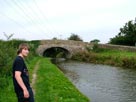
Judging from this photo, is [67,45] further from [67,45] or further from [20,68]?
[20,68]

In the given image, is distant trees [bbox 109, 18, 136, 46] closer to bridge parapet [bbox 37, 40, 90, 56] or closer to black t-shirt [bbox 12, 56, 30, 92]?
bridge parapet [bbox 37, 40, 90, 56]

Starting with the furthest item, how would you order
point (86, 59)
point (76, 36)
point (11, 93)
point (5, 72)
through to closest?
point (76, 36), point (86, 59), point (5, 72), point (11, 93)

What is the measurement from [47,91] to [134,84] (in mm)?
9126

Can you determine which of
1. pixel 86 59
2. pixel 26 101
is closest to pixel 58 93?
pixel 26 101

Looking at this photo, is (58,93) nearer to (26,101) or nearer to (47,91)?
(47,91)

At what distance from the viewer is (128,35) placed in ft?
218

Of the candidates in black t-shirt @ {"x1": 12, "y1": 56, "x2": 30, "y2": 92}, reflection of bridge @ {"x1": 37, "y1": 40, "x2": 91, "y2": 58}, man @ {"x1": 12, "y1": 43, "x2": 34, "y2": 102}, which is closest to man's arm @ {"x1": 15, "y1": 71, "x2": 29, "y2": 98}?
man @ {"x1": 12, "y1": 43, "x2": 34, "y2": 102}

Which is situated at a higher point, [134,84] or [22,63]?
[22,63]

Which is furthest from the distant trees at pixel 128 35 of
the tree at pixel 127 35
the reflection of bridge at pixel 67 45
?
the reflection of bridge at pixel 67 45

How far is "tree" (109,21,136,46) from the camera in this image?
65.0 m

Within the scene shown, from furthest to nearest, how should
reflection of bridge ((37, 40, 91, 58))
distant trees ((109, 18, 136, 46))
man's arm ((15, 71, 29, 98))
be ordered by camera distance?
distant trees ((109, 18, 136, 46)) < reflection of bridge ((37, 40, 91, 58)) < man's arm ((15, 71, 29, 98))

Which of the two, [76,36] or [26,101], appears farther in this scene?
[76,36]

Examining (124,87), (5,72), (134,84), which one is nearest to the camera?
(5,72)

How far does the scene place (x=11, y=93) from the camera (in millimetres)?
14070
